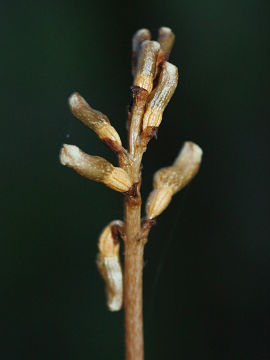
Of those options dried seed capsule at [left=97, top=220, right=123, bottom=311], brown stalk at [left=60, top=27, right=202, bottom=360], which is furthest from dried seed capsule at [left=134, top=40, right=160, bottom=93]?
dried seed capsule at [left=97, top=220, right=123, bottom=311]

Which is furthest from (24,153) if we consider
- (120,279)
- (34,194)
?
(120,279)

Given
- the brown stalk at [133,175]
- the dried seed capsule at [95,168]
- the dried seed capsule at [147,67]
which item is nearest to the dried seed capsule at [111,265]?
the brown stalk at [133,175]

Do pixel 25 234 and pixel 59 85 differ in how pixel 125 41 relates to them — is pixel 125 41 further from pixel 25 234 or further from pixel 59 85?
pixel 25 234

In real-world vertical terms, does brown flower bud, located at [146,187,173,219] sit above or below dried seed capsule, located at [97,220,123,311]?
above

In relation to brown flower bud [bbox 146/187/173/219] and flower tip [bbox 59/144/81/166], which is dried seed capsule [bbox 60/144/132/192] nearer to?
flower tip [bbox 59/144/81/166]

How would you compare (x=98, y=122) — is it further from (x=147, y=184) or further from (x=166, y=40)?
(x=147, y=184)

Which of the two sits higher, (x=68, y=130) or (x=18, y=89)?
(x=18, y=89)

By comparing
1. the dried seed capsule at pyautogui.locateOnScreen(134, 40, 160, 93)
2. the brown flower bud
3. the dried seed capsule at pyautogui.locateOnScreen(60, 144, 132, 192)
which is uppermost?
the dried seed capsule at pyautogui.locateOnScreen(134, 40, 160, 93)

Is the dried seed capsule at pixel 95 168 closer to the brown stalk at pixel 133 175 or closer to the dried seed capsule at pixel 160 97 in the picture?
the brown stalk at pixel 133 175
